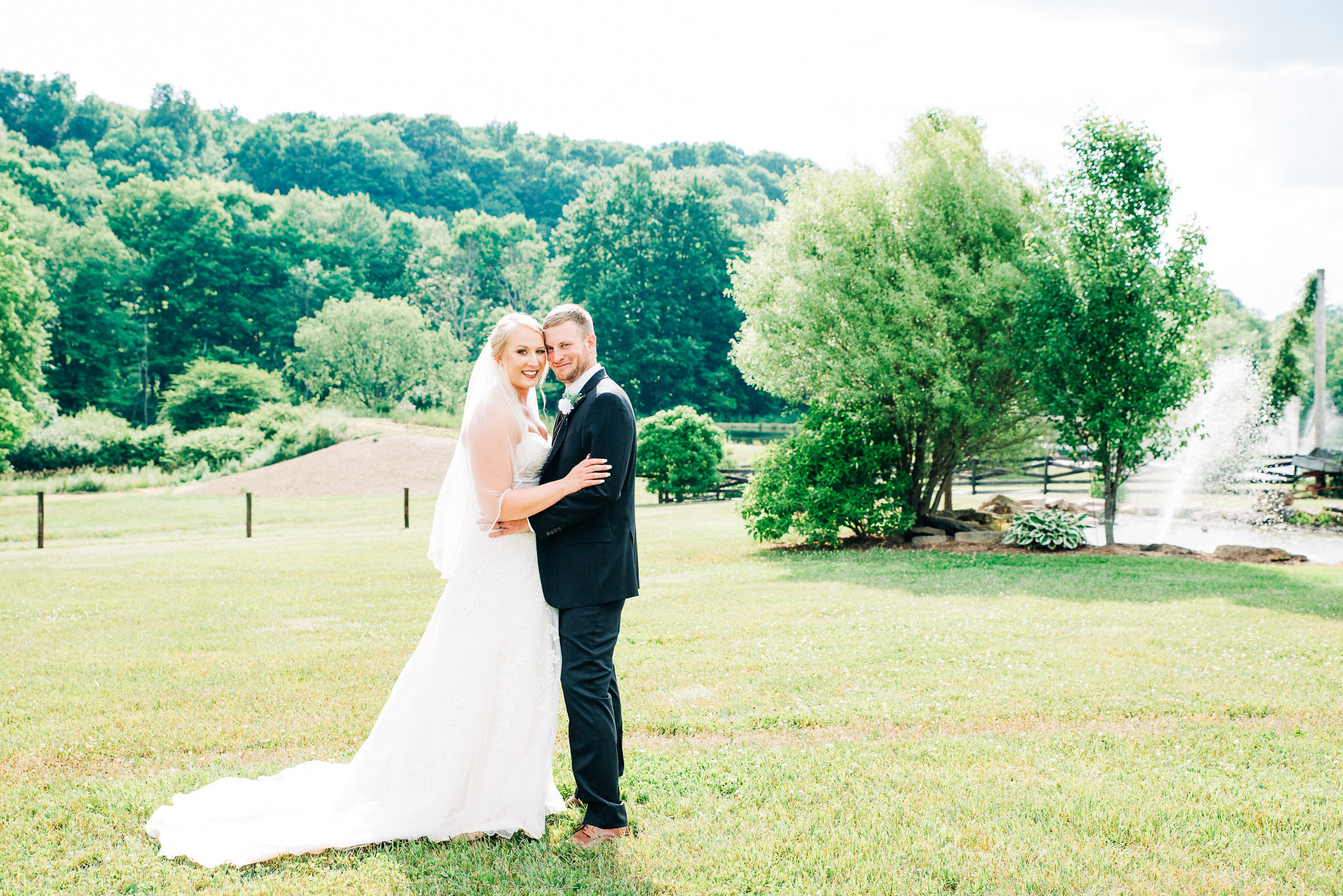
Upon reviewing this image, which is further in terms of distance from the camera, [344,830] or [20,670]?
[20,670]

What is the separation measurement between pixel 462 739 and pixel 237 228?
3230 inches

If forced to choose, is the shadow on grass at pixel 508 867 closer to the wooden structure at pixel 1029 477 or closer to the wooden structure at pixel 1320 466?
the wooden structure at pixel 1320 466

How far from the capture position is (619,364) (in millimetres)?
69000

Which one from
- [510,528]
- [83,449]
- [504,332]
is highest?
[504,332]

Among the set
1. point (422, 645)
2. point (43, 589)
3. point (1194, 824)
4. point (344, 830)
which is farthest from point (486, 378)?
point (43, 589)

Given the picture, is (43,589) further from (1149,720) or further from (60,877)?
(1149,720)

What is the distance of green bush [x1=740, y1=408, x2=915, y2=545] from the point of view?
701 inches

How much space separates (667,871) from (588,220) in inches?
2978

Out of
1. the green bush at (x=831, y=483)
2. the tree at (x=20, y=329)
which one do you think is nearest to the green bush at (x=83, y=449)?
the tree at (x=20, y=329)

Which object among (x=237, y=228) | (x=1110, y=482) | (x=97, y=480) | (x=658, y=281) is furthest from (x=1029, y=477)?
(x=237, y=228)

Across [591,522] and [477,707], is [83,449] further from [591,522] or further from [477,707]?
[591,522]

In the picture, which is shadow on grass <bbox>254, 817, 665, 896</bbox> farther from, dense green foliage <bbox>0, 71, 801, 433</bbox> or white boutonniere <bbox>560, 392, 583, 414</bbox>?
dense green foliage <bbox>0, 71, 801, 433</bbox>

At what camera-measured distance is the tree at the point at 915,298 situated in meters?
17.3

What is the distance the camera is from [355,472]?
129 ft
